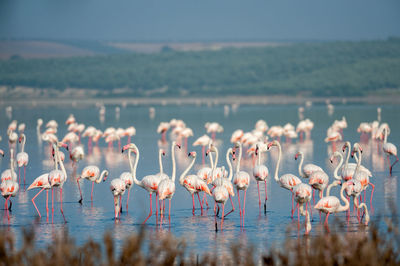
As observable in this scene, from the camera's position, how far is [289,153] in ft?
64.2

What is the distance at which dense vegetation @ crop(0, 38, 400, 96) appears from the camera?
→ 8894cm

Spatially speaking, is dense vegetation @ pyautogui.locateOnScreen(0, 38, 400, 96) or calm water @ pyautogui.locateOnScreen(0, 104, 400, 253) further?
dense vegetation @ pyautogui.locateOnScreen(0, 38, 400, 96)

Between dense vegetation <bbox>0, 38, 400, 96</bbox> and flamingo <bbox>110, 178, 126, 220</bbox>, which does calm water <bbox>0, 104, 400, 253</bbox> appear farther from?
dense vegetation <bbox>0, 38, 400, 96</bbox>

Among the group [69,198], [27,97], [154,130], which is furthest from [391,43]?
[69,198]

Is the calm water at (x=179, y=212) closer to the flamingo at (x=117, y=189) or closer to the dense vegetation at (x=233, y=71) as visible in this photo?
the flamingo at (x=117, y=189)

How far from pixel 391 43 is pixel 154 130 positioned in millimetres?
99989

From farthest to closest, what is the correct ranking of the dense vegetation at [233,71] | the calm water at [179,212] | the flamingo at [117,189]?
1. the dense vegetation at [233,71]
2. the flamingo at [117,189]
3. the calm water at [179,212]

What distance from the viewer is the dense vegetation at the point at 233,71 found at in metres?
88.9

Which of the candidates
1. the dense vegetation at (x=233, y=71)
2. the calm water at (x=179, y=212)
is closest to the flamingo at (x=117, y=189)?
the calm water at (x=179, y=212)

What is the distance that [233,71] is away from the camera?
351ft

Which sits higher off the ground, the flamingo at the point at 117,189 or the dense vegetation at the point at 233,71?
the dense vegetation at the point at 233,71

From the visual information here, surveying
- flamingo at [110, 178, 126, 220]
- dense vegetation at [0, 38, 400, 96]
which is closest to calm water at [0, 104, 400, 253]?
flamingo at [110, 178, 126, 220]

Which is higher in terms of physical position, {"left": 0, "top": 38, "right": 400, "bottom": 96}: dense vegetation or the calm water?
{"left": 0, "top": 38, "right": 400, "bottom": 96}: dense vegetation

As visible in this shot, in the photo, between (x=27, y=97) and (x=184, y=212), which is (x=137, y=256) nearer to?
(x=184, y=212)
